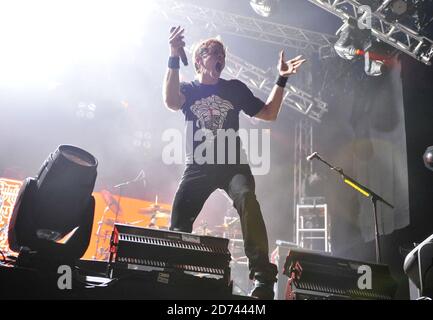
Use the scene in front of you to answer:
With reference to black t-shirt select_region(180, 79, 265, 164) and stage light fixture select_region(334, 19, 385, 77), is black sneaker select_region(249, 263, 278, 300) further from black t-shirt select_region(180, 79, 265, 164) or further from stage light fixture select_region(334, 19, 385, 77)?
stage light fixture select_region(334, 19, 385, 77)

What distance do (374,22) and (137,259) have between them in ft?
20.7

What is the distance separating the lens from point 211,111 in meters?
3.13

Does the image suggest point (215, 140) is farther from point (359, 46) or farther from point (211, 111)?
point (359, 46)

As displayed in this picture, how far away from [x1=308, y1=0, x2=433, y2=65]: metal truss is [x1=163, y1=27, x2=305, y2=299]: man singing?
3.95 m

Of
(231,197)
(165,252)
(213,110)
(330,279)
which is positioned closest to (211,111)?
(213,110)

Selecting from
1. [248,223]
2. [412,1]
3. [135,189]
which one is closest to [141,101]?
[135,189]

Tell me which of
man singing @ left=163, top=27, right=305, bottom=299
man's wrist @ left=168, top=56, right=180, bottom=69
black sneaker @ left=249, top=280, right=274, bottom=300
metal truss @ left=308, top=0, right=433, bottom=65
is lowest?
black sneaker @ left=249, top=280, right=274, bottom=300

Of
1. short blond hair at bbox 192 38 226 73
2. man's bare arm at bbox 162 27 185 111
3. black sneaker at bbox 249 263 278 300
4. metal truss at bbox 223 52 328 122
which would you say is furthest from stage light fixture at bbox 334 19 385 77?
black sneaker at bbox 249 263 278 300

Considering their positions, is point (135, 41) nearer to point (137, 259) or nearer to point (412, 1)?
point (412, 1)

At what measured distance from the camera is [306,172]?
977 centimetres

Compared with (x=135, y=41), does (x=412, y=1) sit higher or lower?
lower

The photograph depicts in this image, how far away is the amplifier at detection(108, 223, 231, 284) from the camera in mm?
2299

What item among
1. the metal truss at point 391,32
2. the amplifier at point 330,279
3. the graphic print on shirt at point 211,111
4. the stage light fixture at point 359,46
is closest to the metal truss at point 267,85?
the stage light fixture at point 359,46
